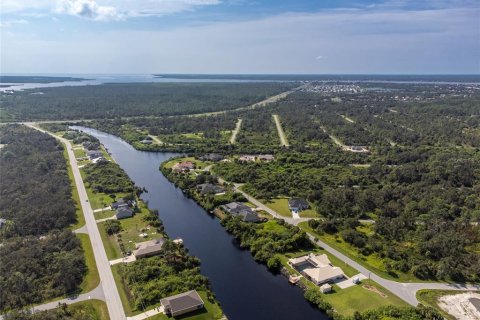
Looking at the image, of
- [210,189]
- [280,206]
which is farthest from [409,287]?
[210,189]

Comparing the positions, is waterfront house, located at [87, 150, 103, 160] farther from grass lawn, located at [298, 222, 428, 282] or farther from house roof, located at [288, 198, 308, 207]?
grass lawn, located at [298, 222, 428, 282]

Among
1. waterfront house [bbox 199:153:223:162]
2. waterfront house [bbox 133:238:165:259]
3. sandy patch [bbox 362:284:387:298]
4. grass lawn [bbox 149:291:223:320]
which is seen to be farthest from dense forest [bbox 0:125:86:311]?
waterfront house [bbox 199:153:223:162]

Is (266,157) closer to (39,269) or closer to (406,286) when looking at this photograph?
(406,286)

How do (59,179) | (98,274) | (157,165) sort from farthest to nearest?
1. (157,165)
2. (59,179)
3. (98,274)

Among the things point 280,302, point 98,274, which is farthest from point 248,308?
point 98,274

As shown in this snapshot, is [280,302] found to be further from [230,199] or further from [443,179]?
[443,179]

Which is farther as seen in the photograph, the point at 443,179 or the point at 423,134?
the point at 423,134

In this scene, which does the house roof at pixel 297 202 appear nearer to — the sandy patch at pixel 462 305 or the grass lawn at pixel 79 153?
the sandy patch at pixel 462 305

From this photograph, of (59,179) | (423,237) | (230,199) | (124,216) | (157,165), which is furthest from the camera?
(157,165)
